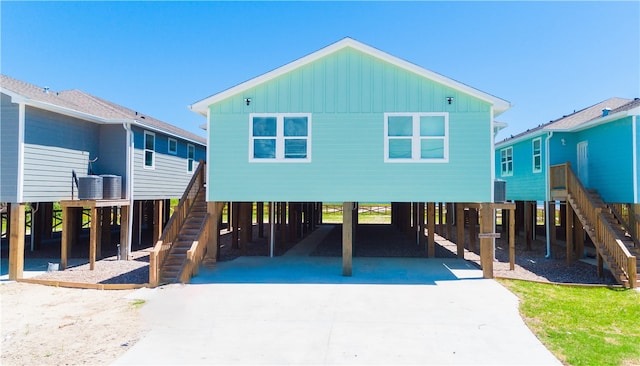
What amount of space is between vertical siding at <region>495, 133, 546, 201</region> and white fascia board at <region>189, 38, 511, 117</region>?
620 cm

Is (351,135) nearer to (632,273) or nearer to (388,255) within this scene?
(388,255)

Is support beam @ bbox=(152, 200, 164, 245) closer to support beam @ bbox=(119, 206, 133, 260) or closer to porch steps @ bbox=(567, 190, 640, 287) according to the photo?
support beam @ bbox=(119, 206, 133, 260)

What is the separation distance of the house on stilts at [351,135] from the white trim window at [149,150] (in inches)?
203

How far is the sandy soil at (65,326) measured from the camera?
5.61 m

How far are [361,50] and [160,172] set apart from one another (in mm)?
10279

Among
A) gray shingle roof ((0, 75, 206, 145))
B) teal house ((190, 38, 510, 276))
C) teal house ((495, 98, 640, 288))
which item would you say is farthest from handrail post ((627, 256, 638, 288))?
Answer: gray shingle roof ((0, 75, 206, 145))

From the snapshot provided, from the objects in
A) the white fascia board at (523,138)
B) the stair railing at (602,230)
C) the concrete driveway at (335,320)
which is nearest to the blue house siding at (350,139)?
the concrete driveway at (335,320)

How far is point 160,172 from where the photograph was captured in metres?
16.4

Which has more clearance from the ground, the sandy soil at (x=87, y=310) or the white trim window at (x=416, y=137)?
the white trim window at (x=416, y=137)

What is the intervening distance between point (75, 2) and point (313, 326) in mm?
14085

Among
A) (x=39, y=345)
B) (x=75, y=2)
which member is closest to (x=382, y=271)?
(x=39, y=345)

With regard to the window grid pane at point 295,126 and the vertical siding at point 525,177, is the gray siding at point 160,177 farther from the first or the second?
the vertical siding at point 525,177

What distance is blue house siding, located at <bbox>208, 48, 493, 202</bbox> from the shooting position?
36.0 feet

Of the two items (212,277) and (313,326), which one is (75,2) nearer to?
(212,277)
